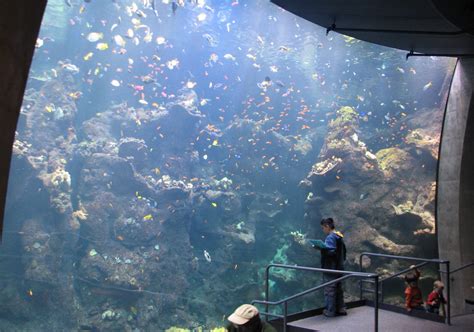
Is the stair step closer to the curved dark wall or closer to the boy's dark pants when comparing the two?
the boy's dark pants

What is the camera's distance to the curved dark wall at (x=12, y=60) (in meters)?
1.53

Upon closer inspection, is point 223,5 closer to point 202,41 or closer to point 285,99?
point 202,41

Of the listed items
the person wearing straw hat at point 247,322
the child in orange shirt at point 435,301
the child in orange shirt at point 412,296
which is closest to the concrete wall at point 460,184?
the child in orange shirt at point 435,301

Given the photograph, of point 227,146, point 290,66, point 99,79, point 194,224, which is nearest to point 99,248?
point 194,224

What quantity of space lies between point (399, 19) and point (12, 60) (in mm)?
5297

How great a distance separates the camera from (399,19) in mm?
5289

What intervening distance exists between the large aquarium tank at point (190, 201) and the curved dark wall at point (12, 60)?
13787 millimetres

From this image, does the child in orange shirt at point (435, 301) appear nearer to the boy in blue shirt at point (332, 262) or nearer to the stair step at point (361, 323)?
the stair step at point (361, 323)

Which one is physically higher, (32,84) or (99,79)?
(99,79)

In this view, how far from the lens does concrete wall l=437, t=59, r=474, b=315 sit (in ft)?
27.1

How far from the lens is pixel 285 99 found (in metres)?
35.4

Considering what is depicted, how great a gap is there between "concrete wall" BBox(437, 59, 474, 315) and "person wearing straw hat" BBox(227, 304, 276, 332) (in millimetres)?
7312

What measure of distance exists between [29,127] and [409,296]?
21734 mm

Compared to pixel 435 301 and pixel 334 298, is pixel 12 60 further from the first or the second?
pixel 435 301
